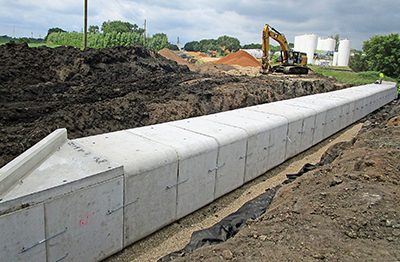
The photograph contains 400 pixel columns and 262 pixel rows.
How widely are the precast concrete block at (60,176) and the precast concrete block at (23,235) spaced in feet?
0.40

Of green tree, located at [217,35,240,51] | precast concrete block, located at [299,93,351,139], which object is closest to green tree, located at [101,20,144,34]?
green tree, located at [217,35,240,51]

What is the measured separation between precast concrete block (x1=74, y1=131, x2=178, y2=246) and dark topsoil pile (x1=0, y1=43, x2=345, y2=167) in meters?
3.40

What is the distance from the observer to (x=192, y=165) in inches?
218

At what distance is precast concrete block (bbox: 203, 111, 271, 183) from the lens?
7.17 metres

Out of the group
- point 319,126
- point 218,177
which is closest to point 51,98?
point 218,177

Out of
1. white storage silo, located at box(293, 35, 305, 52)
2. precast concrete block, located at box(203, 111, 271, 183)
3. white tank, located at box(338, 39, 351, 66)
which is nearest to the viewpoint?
precast concrete block, located at box(203, 111, 271, 183)

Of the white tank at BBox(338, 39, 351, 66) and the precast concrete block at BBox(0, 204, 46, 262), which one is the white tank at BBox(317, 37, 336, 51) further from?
the precast concrete block at BBox(0, 204, 46, 262)

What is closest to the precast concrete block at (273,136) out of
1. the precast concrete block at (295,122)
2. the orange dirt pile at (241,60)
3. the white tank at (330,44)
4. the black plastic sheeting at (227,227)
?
the precast concrete block at (295,122)

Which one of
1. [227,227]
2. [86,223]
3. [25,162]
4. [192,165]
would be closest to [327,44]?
[192,165]

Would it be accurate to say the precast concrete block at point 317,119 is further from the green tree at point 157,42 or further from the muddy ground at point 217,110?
the green tree at point 157,42

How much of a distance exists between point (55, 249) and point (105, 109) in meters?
7.03

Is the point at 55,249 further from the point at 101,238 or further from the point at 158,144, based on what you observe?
the point at 158,144

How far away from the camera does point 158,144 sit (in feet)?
17.9

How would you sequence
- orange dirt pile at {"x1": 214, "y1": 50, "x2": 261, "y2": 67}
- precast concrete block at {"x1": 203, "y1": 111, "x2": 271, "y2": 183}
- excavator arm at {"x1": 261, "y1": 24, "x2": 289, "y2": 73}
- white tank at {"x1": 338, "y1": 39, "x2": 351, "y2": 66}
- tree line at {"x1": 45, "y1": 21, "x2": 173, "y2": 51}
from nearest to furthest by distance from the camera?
1. precast concrete block at {"x1": 203, "y1": 111, "x2": 271, "y2": 183}
2. excavator arm at {"x1": 261, "y1": 24, "x2": 289, "y2": 73}
3. orange dirt pile at {"x1": 214, "y1": 50, "x2": 261, "y2": 67}
4. tree line at {"x1": 45, "y1": 21, "x2": 173, "y2": 51}
5. white tank at {"x1": 338, "y1": 39, "x2": 351, "y2": 66}
